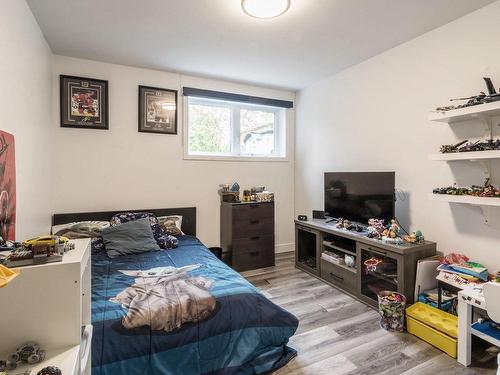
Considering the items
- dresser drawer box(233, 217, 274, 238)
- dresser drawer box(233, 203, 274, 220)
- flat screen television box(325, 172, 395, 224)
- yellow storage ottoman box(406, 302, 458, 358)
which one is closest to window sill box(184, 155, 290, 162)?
dresser drawer box(233, 203, 274, 220)

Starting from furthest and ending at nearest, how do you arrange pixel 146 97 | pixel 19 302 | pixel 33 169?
pixel 146 97 → pixel 33 169 → pixel 19 302

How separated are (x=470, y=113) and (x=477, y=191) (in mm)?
547

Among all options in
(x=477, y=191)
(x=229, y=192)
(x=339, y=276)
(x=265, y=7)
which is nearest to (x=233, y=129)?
(x=229, y=192)

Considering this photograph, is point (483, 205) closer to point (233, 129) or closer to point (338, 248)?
point (338, 248)

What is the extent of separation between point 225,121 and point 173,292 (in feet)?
8.80

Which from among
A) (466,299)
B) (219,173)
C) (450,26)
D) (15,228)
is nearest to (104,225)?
(15,228)

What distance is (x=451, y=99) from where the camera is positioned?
2.26m

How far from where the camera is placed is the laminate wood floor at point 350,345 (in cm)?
170

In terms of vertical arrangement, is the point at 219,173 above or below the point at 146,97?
below

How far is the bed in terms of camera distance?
1.38m

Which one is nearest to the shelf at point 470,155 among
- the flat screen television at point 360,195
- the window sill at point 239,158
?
the flat screen television at point 360,195

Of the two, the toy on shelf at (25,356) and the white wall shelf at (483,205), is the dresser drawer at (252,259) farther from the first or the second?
the toy on shelf at (25,356)

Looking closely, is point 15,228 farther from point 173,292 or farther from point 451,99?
point 451,99

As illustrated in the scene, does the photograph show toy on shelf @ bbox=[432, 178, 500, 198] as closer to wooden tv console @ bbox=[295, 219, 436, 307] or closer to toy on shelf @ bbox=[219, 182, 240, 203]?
wooden tv console @ bbox=[295, 219, 436, 307]
